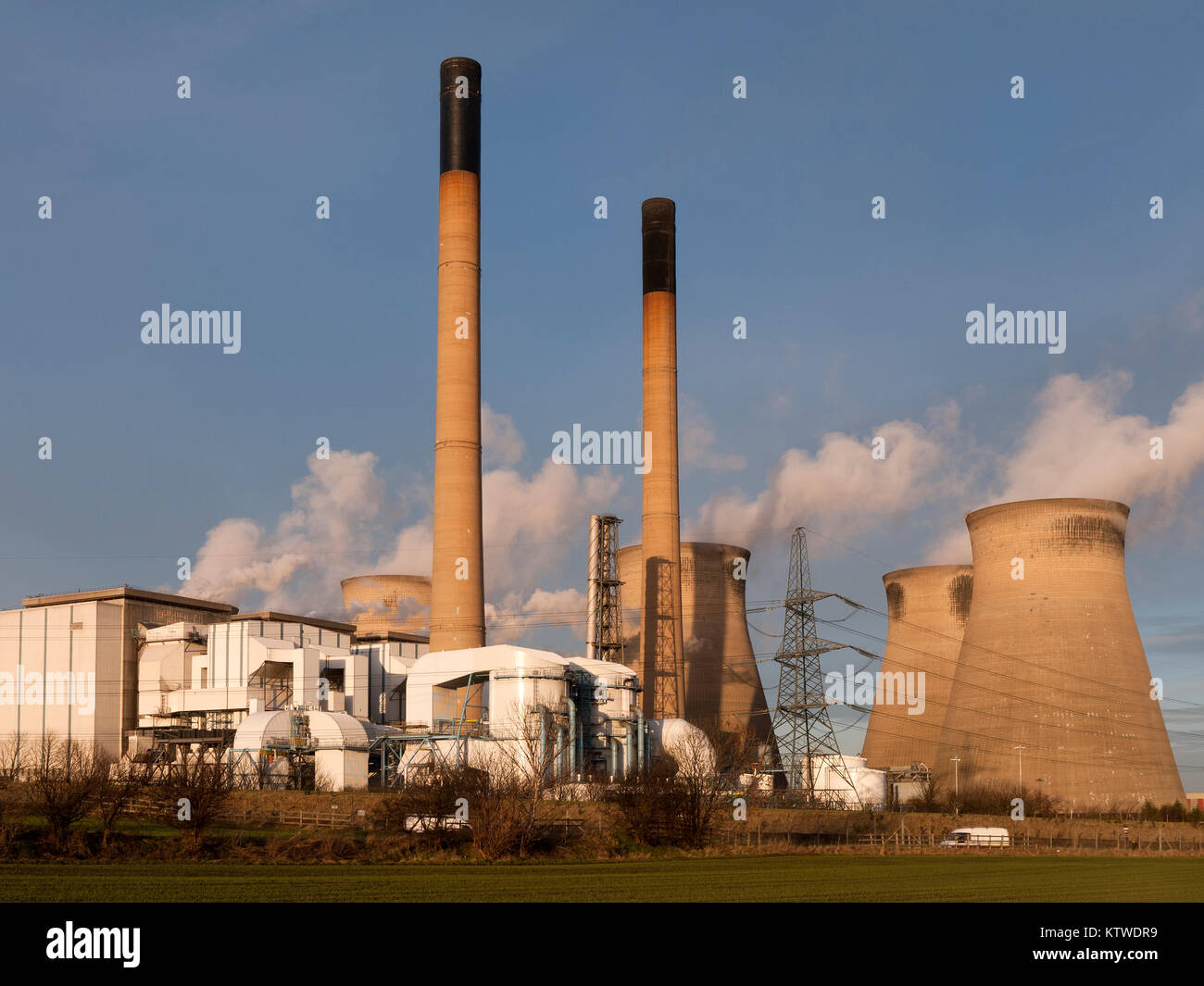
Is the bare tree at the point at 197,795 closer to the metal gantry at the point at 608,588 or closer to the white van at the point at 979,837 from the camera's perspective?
the white van at the point at 979,837

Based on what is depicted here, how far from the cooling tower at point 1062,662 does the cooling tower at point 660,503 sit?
12663mm

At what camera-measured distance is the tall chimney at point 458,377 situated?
43.8 meters

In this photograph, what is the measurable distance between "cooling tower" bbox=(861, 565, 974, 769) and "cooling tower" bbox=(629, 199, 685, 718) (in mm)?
16229

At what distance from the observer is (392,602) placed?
214ft

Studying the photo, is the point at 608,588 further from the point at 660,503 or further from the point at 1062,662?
the point at 1062,662

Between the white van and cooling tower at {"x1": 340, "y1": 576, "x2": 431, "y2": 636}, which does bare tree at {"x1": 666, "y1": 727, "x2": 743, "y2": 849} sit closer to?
the white van

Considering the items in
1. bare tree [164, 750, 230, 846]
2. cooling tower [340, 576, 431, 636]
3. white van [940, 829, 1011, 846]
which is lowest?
white van [940, 829, 1011, 846]

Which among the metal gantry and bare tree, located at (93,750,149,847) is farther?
the metal gantry

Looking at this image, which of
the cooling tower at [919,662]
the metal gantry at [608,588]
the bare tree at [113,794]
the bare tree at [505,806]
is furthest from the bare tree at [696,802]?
the cooling tower at [919,662]

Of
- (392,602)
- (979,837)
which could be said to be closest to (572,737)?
(979,837)

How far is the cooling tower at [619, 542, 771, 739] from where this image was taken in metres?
59.4

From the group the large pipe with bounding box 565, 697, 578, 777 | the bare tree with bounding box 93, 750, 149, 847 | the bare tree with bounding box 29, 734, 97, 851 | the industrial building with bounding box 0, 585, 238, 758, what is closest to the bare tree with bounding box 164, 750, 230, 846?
the bare tree with bounding box 93, 750, 149, 847

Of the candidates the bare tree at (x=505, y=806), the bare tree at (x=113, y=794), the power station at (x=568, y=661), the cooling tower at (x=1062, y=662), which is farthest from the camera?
the cooling tower at (x=1062, y=662)
